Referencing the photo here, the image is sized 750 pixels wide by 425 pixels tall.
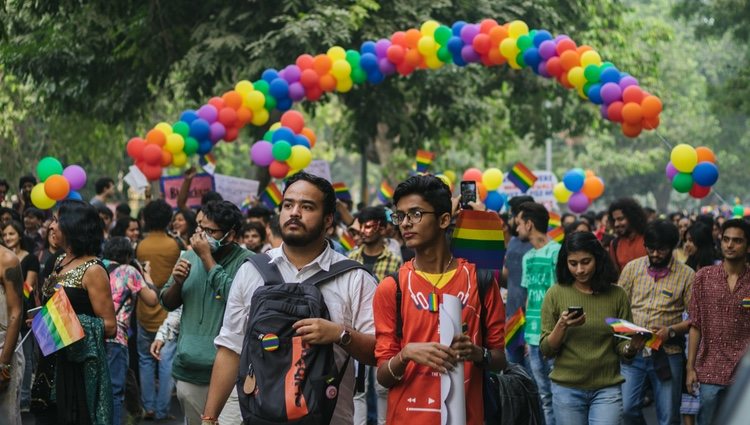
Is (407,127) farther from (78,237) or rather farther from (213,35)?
(78,237)

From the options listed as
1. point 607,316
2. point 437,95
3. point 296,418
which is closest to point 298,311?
point 296,418

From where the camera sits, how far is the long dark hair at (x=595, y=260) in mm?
7527

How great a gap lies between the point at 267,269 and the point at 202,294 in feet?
6.92

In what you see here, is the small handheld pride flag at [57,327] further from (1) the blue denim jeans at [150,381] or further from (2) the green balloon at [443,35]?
(2) the green balloon at [443,35]

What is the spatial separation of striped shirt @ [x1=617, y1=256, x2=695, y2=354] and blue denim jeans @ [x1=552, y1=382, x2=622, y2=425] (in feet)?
4.91

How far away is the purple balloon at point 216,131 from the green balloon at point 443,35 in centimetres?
288

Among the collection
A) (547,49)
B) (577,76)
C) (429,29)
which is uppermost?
(429,29)

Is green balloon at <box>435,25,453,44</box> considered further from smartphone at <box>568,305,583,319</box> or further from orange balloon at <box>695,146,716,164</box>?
smartphone at <box>568,305,583,319</box>

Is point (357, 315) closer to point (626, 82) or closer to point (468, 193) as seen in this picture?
point (468, 193)

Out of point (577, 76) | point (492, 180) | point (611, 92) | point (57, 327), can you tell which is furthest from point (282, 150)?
point (57, 327)

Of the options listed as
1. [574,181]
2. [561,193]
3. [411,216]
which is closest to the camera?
[411,216]

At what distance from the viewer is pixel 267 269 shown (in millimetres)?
5125

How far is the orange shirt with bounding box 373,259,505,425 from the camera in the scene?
197 inches

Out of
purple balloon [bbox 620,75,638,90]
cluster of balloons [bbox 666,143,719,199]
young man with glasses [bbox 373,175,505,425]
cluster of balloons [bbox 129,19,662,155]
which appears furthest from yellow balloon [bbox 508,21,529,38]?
young man with glasses [bbox 373,175,505,425]
